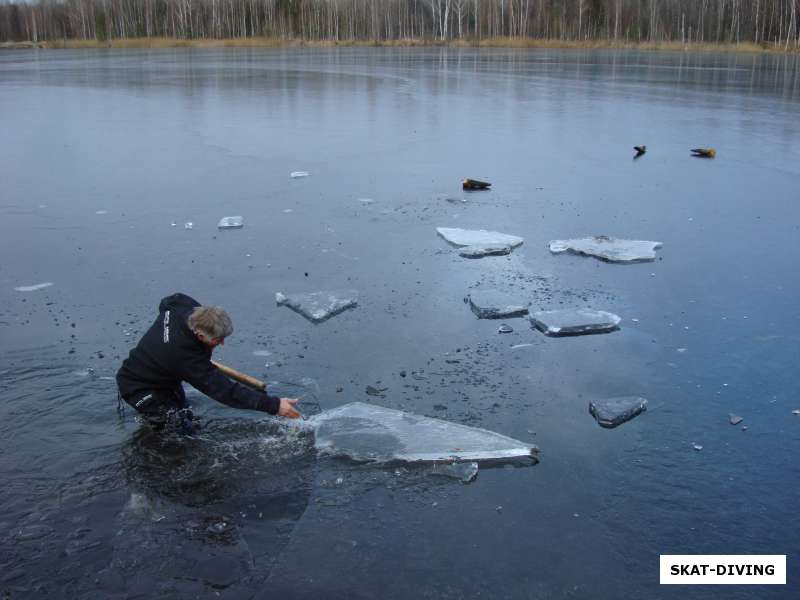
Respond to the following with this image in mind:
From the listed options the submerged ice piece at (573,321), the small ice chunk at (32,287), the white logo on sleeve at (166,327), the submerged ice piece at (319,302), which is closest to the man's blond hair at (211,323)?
the white logo on sleeve at (166,327)

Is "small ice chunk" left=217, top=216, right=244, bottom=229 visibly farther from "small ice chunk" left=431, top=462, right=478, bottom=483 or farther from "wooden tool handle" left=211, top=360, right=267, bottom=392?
"small ice chunk" left=431, top=462, right=478, bottom=483

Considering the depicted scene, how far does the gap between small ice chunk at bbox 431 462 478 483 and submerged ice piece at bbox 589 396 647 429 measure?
98 cm

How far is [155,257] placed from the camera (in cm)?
797

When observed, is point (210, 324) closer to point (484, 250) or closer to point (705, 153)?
point (484, 250)

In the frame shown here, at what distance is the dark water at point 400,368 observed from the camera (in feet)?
11.8

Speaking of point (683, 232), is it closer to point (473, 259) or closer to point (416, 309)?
point (473, 259)

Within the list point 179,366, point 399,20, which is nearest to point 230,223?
point 179,366

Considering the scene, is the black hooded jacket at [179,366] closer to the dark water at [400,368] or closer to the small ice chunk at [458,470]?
the dark water at [400,368]

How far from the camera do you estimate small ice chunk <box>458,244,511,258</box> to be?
8.05 metres

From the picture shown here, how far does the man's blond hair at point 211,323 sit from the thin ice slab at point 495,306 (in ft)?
9.00

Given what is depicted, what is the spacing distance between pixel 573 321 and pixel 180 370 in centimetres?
326

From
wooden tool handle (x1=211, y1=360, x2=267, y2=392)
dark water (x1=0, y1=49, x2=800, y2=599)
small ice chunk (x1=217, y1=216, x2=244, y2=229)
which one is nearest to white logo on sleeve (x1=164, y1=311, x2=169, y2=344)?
wooden tool handle (x1=211, y1=360, x2=267, y2=392)

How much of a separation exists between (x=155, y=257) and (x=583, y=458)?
17.4ft

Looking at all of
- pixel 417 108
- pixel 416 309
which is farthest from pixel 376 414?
pixel 417 108
